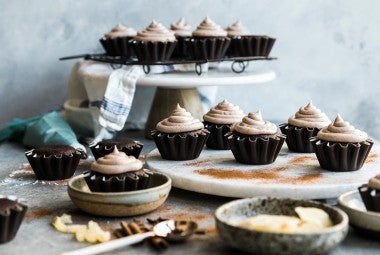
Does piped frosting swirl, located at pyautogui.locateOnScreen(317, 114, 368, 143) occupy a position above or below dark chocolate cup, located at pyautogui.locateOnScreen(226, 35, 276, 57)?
below

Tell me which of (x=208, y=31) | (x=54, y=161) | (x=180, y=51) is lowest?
(x=54, y=161)

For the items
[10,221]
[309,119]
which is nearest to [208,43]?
[309,119]

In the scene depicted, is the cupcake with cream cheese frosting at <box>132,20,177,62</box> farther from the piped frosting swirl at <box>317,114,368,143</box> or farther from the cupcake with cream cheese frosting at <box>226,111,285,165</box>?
the piped frosting swirl at <box>317,114,368,143</box>

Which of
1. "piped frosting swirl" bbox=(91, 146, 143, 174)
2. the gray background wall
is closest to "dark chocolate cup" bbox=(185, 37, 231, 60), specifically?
the gray background wall

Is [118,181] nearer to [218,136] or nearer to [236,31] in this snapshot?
[218,136]

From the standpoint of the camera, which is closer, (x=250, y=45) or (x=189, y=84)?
(x=189, y=84)

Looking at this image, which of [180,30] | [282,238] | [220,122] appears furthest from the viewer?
[180,30]

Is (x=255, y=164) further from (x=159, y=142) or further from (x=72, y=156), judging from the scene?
(x=72, y=156)
